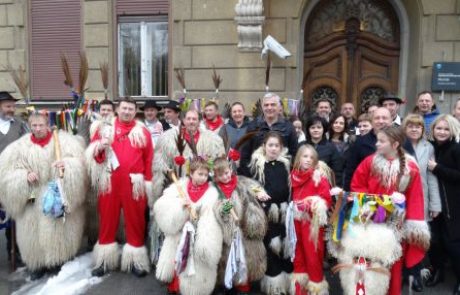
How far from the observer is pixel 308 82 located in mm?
8102

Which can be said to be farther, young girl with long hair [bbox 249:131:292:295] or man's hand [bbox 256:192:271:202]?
young girl with long hair [bbox 249:131:292:295]

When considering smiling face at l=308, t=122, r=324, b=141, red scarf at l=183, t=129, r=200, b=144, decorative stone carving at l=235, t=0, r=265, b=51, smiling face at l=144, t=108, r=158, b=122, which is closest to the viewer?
red scarf at l=183, t=129, r=200, b=144

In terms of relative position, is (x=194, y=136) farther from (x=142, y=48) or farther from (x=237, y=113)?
(x=142, y=48)

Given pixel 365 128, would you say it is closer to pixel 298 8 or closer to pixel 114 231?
pixel 114 231

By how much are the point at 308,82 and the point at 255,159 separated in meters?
4.48

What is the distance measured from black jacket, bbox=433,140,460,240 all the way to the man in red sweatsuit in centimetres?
300

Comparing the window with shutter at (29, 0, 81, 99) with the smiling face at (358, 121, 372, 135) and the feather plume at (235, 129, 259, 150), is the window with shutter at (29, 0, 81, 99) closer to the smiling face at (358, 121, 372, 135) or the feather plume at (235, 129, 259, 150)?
the feather plume at (235, 129, 259, 150)

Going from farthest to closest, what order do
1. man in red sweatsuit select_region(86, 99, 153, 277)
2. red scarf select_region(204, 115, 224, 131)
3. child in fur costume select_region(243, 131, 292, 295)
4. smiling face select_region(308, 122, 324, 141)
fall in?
1. red scarf select_region(204, 115, 224, 131)
2. smiling face select_region(308, 122, 324, 141)
3. man in red sweatsuit select_region(86, 99, 153, 277)
4. child in fur costume select_region(243, 131, 292, 295)

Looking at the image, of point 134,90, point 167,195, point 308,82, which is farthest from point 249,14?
point 167,195

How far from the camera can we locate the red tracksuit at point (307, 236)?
12.1 feet

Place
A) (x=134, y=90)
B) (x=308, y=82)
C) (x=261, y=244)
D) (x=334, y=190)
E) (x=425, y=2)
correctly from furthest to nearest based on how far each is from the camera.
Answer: (x=134, y=90) → (x=308, y=82) → (x=425, y=2) → (x=261, y=244) → (x=334, y=190)

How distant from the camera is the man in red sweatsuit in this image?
4.38 m

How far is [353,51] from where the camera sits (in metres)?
7.93

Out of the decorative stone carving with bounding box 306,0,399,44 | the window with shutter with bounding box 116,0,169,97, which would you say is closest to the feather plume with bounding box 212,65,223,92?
the window with shutter with bounding box 116,0,169,97
